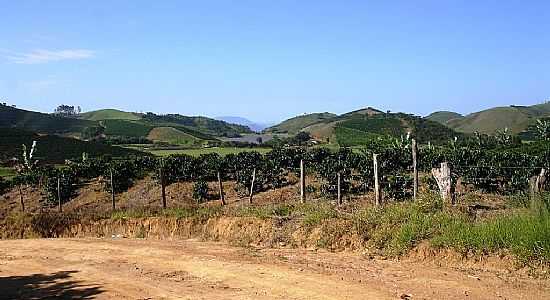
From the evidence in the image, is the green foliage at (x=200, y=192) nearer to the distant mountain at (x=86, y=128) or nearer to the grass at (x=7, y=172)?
the grass at (x=7, y=172)

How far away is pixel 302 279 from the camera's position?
9.12 metres

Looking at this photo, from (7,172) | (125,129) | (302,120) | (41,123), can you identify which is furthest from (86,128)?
(302,120)

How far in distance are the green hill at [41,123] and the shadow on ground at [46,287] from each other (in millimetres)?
102497

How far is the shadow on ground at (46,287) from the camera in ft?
28.6

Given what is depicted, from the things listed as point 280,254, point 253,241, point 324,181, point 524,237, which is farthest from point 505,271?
point 324,181

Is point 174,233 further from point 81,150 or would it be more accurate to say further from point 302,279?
point 81,150

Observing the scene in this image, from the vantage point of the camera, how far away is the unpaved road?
8.34 m

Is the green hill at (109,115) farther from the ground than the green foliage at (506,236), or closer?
farther from the ground

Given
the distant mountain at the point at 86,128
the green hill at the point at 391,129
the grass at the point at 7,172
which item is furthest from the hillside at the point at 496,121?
the grass at the point at 7,172

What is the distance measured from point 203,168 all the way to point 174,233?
57.8 feet

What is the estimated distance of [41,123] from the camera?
375 feet

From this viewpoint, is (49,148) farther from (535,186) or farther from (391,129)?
(535,186)

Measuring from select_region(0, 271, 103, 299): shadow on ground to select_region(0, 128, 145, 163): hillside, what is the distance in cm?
4537

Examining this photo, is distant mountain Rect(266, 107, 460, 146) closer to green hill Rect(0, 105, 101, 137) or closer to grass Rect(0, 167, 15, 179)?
grass Rect(0, 167, 15, 179)
